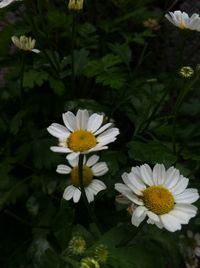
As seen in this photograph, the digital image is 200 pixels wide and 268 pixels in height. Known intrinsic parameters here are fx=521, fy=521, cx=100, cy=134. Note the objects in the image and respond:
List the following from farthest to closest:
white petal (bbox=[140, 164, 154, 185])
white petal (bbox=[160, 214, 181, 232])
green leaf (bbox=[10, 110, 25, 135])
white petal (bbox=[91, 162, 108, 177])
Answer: green leaf (bbox=[10, 110, 25, 135]) < white petal (bbox=[91, 162, 108, 177]) < white petal (bbox=[140, 164, 154, 185]) < white petal (bbox=[160, 214, 181, 232])

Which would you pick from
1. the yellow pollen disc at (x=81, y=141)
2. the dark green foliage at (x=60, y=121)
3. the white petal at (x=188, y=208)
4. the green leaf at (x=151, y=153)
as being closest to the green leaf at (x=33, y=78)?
the dark green foliage at (x=60, y=121)

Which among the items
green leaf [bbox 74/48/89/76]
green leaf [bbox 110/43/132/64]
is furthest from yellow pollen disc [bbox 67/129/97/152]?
green leaf [bbox 110/43/132/64]

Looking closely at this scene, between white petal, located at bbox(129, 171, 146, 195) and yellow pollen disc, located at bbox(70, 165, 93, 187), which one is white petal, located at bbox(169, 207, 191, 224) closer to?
white petal, located at bbox(129, 171, 146, 195)

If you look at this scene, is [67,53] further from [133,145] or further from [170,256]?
[170,256]

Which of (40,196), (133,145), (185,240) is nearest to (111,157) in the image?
(133,145)

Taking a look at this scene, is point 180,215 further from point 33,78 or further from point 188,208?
point 33,78

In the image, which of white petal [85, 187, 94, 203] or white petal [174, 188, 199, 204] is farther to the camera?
white petal [85, 187, 94, 203]
